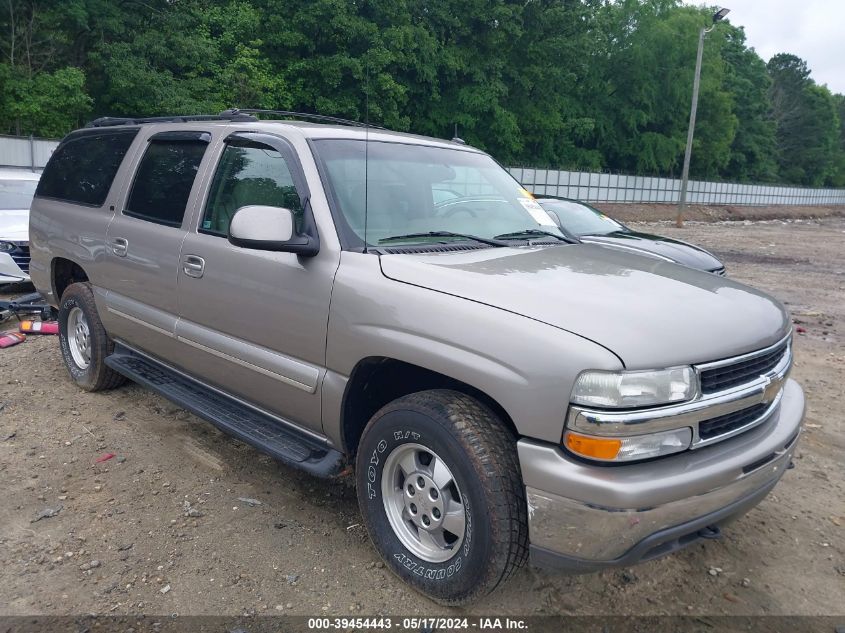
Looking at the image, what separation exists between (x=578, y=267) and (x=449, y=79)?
39.8 metres

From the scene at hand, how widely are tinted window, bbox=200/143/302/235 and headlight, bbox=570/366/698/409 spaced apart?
1.73m

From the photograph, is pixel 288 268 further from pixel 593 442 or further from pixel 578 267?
pixel 593 442

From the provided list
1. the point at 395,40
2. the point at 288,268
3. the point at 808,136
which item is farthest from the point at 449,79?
the point at 808,136

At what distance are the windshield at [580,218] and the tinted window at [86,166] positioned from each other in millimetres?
5934

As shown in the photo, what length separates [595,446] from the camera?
2.21 m

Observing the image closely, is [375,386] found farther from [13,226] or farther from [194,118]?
[13,226]

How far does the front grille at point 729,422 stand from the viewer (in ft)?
7.88

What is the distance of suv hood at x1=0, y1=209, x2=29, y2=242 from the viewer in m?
8.52

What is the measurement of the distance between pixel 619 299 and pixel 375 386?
1173 millimetres

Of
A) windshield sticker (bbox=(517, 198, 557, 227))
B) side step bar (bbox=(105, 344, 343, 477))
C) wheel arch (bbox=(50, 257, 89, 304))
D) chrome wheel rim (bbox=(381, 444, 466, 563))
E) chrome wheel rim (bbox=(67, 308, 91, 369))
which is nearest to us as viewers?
chrome wheel rim (bbox=(381, 444, 466, 563))

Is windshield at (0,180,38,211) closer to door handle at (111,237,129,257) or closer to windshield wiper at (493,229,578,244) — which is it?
door handle at (111,237,129,257)

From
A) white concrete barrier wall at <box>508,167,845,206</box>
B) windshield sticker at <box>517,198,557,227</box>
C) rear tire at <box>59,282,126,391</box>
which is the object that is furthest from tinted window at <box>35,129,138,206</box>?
white concrete barrier wall at <box>508,167,845,206</box>

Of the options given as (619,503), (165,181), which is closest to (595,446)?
(619,503)

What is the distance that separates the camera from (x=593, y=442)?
221 cm
